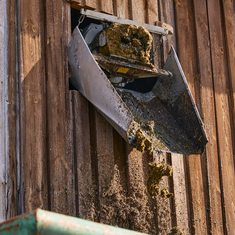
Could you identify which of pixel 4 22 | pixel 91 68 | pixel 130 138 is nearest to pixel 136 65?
pixel 91 68

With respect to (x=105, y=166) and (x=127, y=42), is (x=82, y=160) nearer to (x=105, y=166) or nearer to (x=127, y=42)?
(x=105, y=166)

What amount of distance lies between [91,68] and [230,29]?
2.50 metres

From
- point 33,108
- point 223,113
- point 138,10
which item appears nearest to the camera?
point 33,108

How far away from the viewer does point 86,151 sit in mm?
2912

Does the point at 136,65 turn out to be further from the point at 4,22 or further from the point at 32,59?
the point at 4,22

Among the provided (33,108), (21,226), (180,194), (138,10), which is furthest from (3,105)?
(180,194)

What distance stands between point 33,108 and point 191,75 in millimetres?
1944

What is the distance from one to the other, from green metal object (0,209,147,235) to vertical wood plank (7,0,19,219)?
131 cm

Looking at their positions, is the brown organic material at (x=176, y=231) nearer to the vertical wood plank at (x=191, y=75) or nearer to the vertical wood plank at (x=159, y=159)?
the vertical wood plank at (x=159, y=159)

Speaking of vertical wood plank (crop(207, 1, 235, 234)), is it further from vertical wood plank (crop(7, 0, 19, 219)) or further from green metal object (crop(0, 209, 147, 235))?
green metal object (crop(0, 209, 147, 235))

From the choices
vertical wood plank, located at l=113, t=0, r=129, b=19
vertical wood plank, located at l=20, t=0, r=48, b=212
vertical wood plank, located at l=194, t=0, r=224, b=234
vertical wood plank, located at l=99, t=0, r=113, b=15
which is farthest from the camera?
vertical wood plank, located at l=194, t=0, r=224, b=234

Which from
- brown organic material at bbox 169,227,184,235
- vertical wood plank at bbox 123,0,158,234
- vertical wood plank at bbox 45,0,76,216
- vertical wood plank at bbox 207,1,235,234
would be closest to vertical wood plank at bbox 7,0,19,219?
vertical wood plank at bbox 45,0,76,216

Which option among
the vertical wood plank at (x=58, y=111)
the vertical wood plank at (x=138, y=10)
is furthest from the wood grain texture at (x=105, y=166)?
the vertical wood plank at (x=138, y=10)

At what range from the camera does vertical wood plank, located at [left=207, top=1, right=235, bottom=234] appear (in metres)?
3.86
